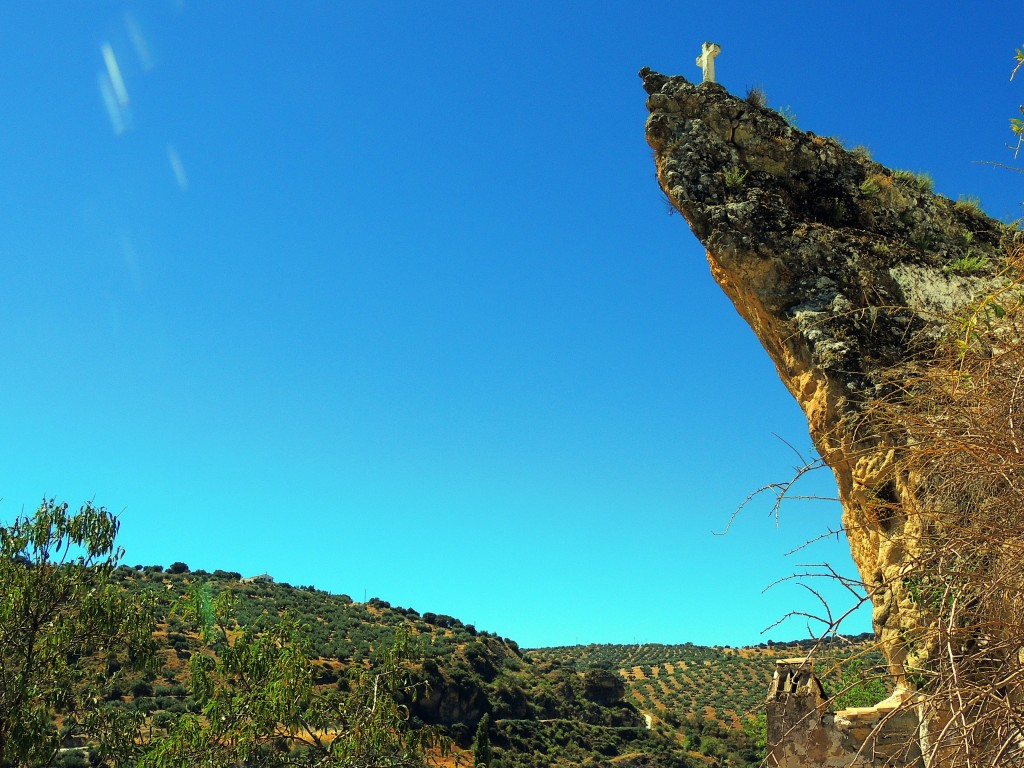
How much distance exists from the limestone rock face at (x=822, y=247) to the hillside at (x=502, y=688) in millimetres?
20829

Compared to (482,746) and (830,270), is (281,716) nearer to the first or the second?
(830,270)

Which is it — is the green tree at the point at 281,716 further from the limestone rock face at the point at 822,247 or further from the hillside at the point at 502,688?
the hillside at the point at 502,688

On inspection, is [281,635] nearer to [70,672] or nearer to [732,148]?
[70,672]

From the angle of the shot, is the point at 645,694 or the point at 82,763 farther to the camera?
the point at 645,694

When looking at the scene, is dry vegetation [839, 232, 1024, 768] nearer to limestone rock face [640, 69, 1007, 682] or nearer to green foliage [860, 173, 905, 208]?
limestone rock face [640, 69, 1007, 682]

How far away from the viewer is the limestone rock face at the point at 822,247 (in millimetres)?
9547

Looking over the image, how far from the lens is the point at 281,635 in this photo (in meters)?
12.3

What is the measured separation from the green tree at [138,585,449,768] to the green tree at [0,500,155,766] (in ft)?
2.83

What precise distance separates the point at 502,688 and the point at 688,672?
23.4 m

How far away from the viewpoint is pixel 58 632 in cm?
1059

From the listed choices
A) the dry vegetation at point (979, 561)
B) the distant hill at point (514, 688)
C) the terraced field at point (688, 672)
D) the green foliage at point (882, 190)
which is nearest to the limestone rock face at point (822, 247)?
the green foliage at point (882, 190)

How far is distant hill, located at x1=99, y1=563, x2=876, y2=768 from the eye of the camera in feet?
112

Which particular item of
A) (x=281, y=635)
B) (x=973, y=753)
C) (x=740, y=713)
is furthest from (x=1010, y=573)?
(x=740, y=713)

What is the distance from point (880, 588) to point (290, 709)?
939 centimetres
